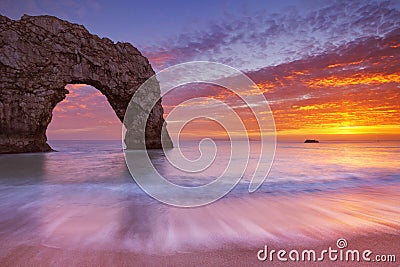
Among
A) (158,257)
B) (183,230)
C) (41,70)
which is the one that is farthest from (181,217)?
(41,70)

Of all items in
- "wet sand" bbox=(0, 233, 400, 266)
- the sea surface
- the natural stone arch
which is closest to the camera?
"wet sand" bbox=(0, 233, 400, 266)

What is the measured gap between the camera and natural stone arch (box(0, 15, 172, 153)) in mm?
16531

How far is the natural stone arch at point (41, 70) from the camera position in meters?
16.5

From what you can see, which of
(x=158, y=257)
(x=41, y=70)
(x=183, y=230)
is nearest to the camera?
(x=158, y=257)

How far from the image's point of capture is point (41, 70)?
58.1ft

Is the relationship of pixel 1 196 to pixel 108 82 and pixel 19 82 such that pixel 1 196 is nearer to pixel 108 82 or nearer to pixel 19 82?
pixel 19 82

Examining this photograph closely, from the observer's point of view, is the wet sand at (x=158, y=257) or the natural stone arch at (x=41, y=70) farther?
the natural stone arch at (x=41, y=70)

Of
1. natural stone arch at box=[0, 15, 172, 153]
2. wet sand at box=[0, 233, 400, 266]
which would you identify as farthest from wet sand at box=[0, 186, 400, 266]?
natural stone arch at box=[0, 15, 172, 153]

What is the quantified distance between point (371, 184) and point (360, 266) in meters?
5.79

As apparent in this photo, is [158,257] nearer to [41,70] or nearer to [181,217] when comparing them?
[181,217]

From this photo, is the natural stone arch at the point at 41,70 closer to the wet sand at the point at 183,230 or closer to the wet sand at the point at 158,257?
the wet sand at the point at 183,230

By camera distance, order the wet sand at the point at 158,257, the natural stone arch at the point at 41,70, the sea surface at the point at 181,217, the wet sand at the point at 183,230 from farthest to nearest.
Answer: the natural stone arch at the point at 41,70, the sea surface at the point at 181,217, the wet sand at the point at 183,230, the wet sand at the point at 158,257

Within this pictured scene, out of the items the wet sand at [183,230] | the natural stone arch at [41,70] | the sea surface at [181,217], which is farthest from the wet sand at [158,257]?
the natural stone arch at [41,70]

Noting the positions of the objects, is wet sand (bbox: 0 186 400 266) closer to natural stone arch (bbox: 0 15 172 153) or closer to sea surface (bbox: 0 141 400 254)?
sea surface (bbox: 0 141 400 254)
